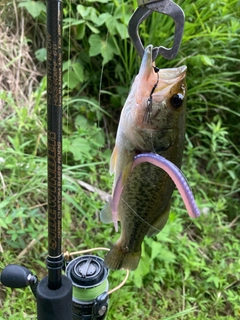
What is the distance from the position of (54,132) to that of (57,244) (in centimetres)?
26

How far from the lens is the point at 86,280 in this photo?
4.00ft

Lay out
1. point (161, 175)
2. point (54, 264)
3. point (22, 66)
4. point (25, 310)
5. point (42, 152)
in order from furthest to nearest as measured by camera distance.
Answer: point (22, 66)
point (42, 152)
point (25, 310)
point (161, 175)
point (54, 264)

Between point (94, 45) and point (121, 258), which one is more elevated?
point (94, 45)

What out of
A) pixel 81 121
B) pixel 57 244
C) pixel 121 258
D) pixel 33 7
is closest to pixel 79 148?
pixel 81 121

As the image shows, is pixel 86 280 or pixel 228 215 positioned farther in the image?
pixel 228 215

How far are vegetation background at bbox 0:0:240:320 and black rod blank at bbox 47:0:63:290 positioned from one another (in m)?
0.75

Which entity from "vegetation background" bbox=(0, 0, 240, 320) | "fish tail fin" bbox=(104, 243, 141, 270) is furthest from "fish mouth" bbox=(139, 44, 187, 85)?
"vegetation background" bbox=(0, 0, 240, 320)

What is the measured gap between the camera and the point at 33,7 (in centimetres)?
240

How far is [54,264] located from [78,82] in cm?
177

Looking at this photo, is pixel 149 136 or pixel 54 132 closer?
pixel 54 132

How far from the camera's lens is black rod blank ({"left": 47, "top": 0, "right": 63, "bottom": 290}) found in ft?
2.63

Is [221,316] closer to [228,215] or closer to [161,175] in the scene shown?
[228,215]

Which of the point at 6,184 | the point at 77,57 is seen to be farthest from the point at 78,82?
the point at 6,184

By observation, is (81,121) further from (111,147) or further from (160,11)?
(160,11)
